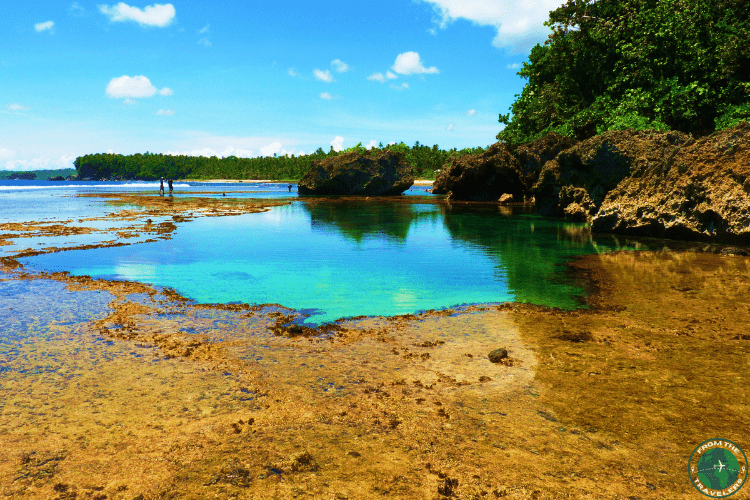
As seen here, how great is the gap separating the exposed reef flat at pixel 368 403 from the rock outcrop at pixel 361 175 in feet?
194

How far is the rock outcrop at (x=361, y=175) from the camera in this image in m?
66.6

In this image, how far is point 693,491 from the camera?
11.9 ft

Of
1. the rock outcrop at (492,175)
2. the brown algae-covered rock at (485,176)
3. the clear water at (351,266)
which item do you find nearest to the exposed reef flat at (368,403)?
the clear water at (351,266)

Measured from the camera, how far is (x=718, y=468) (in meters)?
3.90

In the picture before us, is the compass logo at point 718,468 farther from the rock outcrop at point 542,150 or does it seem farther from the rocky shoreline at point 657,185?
the rock outcrop at point 542,150

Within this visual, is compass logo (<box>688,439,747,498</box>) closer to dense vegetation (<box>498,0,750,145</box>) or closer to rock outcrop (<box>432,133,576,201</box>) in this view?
dense vegetation (<box>498,0,750,145</box>)

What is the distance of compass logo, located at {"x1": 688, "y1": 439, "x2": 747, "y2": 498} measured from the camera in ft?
12.0

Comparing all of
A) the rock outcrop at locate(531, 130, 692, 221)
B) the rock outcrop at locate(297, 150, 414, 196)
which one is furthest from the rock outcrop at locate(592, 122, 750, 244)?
the rock outcrop at locate(297, 150, 414, 196)

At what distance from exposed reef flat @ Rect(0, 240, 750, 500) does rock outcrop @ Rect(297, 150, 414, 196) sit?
59.2 m

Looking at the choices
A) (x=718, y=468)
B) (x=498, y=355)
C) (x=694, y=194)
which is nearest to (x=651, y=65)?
(x=694, y=194)

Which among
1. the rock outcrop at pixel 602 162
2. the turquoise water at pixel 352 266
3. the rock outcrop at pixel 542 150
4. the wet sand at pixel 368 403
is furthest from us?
the rock outcrop at pixel 542 150

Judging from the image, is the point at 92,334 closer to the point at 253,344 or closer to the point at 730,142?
the point at 253,344

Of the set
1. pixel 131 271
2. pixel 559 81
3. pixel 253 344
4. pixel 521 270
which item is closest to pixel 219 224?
pixel 131 271

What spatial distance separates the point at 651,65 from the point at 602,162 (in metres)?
10.8
